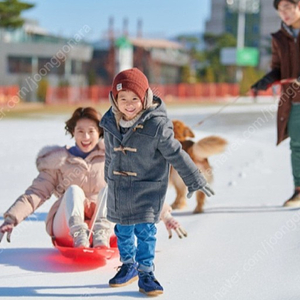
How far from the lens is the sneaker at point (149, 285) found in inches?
104

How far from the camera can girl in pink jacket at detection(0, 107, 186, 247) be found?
3.23 meters

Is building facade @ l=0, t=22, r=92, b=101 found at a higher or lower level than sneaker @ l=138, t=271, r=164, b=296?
lower

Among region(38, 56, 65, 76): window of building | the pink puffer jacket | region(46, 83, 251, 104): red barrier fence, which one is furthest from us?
region(38, 56, 65, 76): window of building

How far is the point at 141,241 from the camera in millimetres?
2754

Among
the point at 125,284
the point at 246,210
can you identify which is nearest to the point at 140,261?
the point at 125,284

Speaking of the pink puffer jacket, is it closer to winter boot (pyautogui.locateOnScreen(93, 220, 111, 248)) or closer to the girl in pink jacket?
the girl in pink jacket

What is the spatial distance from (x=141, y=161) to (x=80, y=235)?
2.36ft

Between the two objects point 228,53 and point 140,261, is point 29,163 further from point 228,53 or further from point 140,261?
point 228,53

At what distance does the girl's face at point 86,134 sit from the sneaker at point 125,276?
94 centimetres

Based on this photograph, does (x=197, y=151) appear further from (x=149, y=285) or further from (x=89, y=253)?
(x=149, y=285)

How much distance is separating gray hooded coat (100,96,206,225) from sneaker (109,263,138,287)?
0.97ft

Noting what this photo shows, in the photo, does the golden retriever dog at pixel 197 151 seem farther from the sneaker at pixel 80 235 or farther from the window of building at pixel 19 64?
the window of building at pixel 19 64

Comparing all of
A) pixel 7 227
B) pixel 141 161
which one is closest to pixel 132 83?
pixel 141 161

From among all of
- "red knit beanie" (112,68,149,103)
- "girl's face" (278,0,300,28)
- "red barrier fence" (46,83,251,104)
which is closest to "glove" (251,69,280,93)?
"girl's face" (278,0,300,28)
